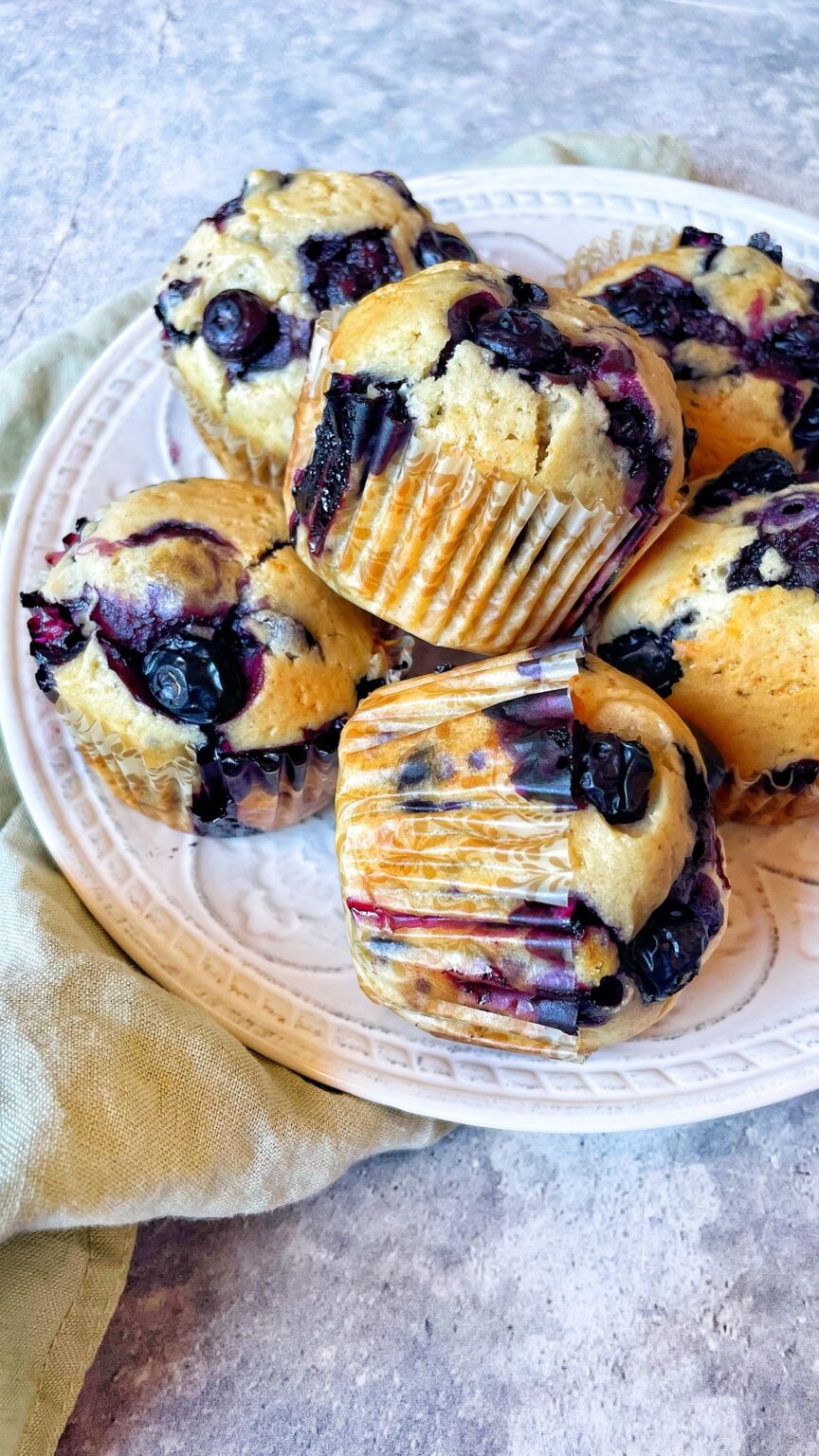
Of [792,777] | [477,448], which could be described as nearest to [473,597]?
[477,448]

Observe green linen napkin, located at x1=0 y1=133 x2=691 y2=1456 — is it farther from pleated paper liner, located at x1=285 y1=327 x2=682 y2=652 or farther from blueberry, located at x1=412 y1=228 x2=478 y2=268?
blueberry, located at x1=412 y1=228 x2=478 y2=268

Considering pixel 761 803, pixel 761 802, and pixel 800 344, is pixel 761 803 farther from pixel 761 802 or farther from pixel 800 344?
pixel 800 344

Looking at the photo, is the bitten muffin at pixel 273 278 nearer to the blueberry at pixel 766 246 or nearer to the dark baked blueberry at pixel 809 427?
the blueberry at pixel 766 246

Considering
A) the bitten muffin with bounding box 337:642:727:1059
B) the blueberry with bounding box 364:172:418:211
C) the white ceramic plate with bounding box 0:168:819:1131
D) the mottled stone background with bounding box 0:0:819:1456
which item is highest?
the blueberry with bounding box 364:172:418:211

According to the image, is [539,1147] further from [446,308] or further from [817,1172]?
[446,308]

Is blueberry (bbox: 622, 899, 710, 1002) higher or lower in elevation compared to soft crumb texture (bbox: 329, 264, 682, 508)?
lower

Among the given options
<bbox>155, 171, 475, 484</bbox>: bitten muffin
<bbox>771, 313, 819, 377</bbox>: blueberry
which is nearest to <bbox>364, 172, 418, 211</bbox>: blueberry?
<bbox>155, 171, 475, 484</bbox>: bitten muffin
